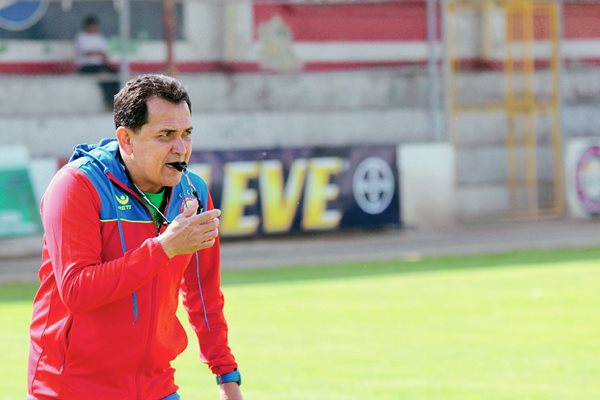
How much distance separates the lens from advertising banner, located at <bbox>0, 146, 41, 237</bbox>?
741 inches

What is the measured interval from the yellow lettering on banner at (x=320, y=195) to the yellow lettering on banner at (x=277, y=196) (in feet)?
0.75

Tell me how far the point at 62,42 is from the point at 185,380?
1451cm

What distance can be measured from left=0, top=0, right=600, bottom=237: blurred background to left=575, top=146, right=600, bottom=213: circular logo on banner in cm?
3

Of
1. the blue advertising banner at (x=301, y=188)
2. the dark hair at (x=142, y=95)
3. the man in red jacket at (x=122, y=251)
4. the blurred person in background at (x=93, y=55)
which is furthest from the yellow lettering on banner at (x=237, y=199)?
the dark hair at (x=142, y=95)

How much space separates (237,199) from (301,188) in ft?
4.01

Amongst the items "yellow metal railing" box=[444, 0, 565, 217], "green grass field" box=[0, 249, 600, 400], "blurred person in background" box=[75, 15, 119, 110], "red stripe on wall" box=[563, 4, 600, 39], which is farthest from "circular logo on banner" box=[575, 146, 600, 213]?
"blurred person in background" box=[75, 15, 119, 110]

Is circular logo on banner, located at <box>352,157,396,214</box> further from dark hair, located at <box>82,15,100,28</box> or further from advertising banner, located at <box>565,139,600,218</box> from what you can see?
dark hair, located at <box>82,15,100,28</box>

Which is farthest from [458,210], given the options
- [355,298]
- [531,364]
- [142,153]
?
[142,153]

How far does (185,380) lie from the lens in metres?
9.77

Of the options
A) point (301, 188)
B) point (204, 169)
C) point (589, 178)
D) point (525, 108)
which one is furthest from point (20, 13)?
point (589, 178)

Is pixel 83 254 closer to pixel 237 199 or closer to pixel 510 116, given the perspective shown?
pixel 237 199

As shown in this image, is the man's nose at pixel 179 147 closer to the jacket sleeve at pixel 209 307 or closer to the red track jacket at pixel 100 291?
the red track jacket at pixel 100 291

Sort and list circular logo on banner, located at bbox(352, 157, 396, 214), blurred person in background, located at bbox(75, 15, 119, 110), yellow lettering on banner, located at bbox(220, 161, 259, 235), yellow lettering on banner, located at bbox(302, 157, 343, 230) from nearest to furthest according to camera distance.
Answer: yellow lettering on banner, located at bbox(220, 161, 259, 235), yellow lettering on banner, located at bbox(302, 157, 343, 230), circular logo on banner, located at bbox(352, 157, 396, 214), blurred person in background, located at bbox(75, 15, 119, 110)

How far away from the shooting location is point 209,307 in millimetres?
5117
